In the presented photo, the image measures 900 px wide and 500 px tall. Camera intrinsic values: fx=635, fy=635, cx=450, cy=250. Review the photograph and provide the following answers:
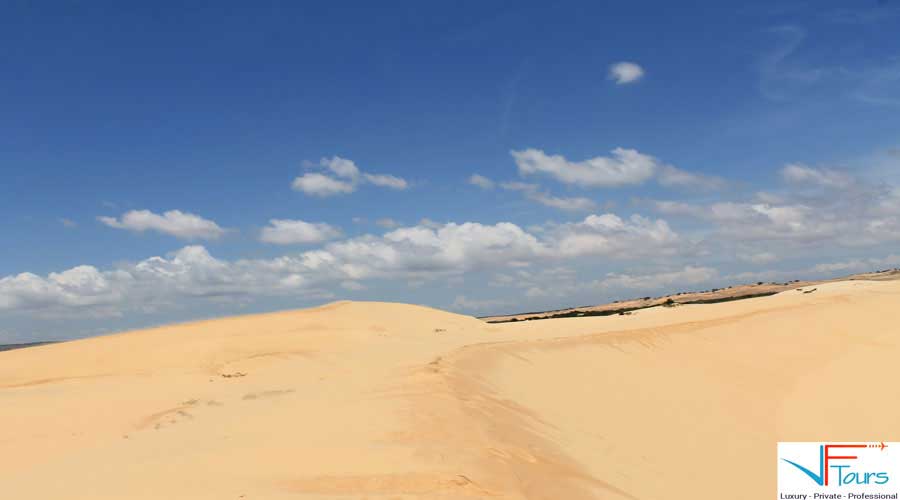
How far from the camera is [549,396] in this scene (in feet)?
40.0

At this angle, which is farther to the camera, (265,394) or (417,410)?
(265,394)

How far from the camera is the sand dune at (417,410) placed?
607 cm

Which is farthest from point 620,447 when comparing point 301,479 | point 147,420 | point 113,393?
point 113,393

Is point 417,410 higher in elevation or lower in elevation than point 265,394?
higher

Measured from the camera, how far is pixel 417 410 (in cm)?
835

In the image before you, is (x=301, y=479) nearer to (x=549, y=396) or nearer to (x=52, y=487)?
(x=52, y=487)

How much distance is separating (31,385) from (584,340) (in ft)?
48.2

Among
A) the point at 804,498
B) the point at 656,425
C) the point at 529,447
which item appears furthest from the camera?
the point at 656,425

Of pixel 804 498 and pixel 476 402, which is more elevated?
pixel 476 402

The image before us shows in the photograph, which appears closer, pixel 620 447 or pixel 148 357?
pixel 620 447

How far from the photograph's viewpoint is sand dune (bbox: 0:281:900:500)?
19.9 feet

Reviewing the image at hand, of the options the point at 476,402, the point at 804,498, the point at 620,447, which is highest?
the point at 476,402

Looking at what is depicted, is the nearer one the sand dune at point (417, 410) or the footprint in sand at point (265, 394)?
the sand dune at point (417, 410)

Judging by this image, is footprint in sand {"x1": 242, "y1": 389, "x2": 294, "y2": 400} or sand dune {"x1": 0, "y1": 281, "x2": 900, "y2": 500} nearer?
sand dune {"x1": 0, "y1": 281, "x2": 900, "y2": 500}
